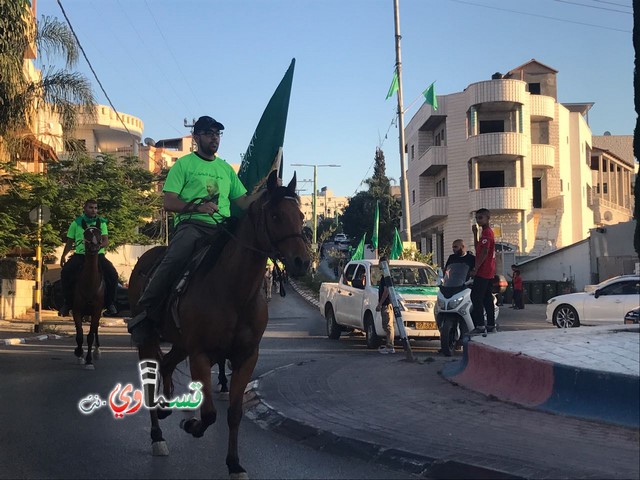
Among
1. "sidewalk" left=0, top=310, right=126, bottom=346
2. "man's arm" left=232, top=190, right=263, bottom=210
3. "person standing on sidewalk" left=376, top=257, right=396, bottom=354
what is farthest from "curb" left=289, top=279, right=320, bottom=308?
"man's arm" left=232, top=190, right=263, bottom=210

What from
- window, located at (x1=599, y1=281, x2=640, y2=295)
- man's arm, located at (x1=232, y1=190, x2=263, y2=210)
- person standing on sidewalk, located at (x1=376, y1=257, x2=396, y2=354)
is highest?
man's arm, located at (x1=232, y1=190, x2=263, y2=210)

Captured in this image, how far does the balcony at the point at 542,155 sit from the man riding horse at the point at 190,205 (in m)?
41.6

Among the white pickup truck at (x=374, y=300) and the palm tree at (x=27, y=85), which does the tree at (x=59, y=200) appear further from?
the white pickup truck at (x=374, y=300)

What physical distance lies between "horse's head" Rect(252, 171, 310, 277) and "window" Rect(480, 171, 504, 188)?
138 feet

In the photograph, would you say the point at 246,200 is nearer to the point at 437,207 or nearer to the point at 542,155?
the point at 437,207

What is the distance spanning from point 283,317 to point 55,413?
20088mm

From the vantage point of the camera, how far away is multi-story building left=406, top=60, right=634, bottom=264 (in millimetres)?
44031

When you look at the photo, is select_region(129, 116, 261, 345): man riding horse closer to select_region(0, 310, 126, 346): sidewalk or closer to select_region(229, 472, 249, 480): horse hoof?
select_region(229, 472, 249, 480): horse hoof

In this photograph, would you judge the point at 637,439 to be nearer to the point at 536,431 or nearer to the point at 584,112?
the point at 536,431

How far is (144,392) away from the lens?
22.6 feet

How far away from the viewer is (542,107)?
46.1m

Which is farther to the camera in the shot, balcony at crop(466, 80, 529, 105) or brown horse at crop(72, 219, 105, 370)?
balcony at crop(466, 80, 529, 105)

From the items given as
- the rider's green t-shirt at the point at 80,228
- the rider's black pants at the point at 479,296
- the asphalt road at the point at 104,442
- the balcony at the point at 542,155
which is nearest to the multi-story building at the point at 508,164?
the balcony at the point at 542,155

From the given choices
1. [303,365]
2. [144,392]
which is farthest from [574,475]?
[303,365]
